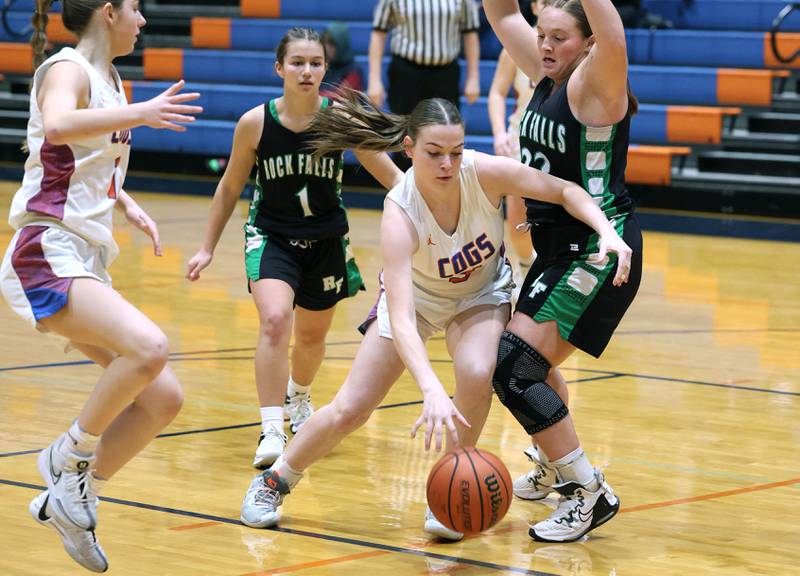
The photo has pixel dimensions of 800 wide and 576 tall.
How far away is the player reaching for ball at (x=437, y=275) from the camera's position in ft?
13.2

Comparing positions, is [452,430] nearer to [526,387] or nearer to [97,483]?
[526,387]

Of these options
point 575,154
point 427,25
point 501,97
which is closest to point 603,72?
point 575,154

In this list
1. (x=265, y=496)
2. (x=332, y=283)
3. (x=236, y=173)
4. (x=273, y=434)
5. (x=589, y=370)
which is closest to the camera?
(x=265, y=496)

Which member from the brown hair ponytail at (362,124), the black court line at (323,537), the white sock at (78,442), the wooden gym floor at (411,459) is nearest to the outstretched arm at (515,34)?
the brown hair ponytail at (362,124)

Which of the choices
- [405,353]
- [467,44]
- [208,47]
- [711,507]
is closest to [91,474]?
[405,353]

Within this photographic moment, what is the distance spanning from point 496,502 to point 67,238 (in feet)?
4.45

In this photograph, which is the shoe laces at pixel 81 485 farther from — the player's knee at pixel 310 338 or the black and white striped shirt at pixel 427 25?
the black and white striped shirt at pixel 427 25

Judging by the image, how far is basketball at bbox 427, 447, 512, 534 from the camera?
3773mm

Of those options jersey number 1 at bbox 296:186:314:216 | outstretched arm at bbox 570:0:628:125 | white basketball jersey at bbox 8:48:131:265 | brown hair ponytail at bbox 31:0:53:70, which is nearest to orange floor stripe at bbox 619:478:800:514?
outstretched arm at bbox 570:0:628:125

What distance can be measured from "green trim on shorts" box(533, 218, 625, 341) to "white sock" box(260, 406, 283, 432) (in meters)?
1.24

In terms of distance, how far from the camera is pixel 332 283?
5.39m

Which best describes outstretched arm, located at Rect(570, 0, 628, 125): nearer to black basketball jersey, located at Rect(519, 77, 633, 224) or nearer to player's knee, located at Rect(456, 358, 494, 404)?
black basketball jersey, located at Rect(519, 77, 633, 224)

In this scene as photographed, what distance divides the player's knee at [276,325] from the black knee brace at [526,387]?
1.16 m

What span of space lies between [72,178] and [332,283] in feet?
5.67
